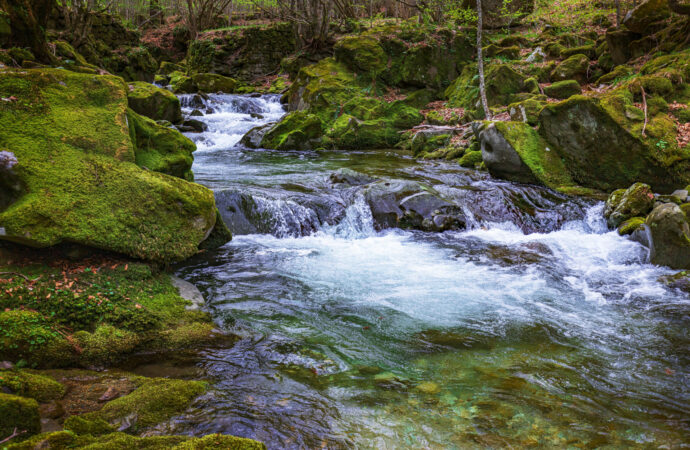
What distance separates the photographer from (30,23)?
7.65 meters

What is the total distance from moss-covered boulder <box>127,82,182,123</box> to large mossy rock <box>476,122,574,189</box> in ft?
40.4

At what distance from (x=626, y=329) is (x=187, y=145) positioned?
23.6 feet

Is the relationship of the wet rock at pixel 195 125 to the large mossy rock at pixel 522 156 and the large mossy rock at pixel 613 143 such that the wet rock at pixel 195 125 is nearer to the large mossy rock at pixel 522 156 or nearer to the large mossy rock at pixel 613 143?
the large mossy rock at pixel 522 156

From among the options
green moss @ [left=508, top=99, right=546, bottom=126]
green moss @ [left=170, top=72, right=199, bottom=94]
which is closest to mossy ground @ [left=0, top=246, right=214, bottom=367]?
green moss @ [left=508, top=99, right=546, bottom=126]

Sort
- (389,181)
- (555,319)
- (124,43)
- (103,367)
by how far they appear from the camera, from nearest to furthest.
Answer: (103,367)
(555,319)
(389,181)
(124,43)

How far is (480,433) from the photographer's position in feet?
9.60

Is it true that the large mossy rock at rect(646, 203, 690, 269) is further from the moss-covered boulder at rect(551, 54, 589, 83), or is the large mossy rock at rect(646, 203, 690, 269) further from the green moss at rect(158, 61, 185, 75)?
the green moss at rect(158, 61, 185, 75)

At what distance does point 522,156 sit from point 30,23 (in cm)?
1132

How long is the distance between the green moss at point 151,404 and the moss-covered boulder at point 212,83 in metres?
24.3

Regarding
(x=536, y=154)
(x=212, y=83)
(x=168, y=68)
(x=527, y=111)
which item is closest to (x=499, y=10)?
(x=527, y=111)

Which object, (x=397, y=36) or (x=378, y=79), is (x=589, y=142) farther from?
(x=397, y=36)

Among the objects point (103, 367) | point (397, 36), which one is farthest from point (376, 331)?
point (397, 36)

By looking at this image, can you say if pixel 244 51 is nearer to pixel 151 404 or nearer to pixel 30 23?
pixel 30 23

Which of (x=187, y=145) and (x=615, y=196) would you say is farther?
(x=615, y=196)
